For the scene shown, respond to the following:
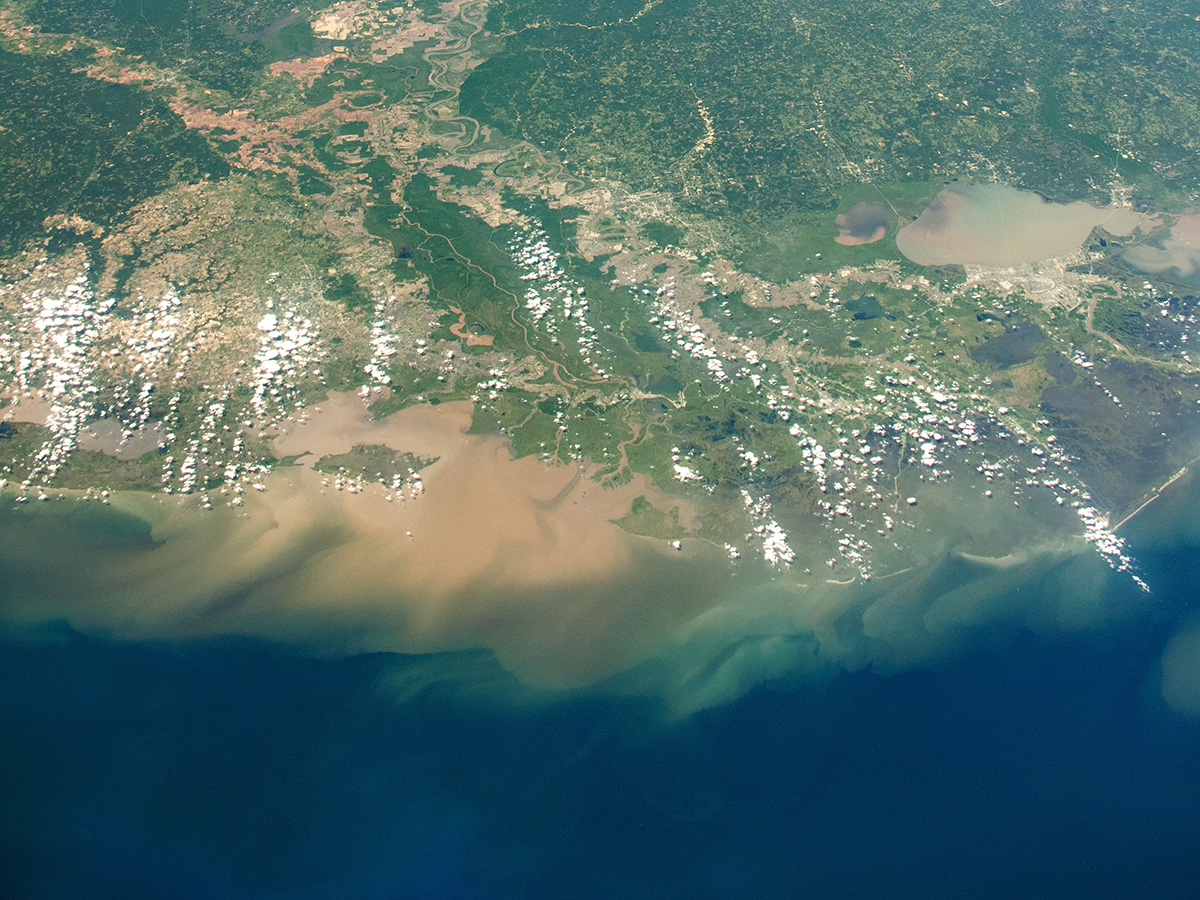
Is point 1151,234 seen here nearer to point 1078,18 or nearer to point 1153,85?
point 1153,85

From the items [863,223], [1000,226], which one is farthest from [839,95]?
[1000,226]

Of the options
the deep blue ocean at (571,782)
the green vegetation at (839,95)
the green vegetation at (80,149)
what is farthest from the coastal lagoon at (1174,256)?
the green vegetation at (80,149)

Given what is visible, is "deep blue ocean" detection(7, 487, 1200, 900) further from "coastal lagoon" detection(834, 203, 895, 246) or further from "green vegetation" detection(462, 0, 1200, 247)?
"green vegetation" detection(462, 0, 1200, 247)

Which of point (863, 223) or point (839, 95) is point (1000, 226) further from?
point (839, 95)

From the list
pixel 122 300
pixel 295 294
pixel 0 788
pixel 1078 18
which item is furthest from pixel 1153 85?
pixel 0 788

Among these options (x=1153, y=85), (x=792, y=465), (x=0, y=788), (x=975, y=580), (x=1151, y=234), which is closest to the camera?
(x=0, y=788)
